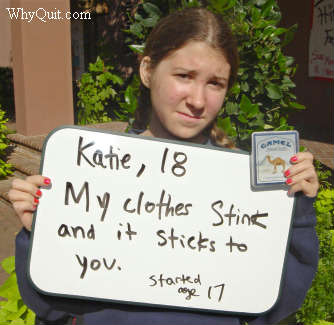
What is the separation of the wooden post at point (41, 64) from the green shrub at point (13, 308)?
4.04 meters

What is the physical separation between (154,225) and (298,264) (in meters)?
0.54

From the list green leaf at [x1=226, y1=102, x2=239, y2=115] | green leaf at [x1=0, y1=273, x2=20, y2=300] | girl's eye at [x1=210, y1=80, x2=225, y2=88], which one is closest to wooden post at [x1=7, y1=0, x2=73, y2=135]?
green leaf at [x1=226, y1=102, x2=239, y2=115]

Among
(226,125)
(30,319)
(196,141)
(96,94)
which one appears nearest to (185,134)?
(196,141)

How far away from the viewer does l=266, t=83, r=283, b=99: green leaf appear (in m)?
2.37

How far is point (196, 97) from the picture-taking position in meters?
1.38

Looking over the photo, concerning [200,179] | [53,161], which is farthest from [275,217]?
[53,161]

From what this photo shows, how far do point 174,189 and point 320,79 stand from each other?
736 cm

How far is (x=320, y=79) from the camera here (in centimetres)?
784

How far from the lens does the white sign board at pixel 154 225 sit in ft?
4.29

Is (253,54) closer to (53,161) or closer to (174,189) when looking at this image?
(174,189)

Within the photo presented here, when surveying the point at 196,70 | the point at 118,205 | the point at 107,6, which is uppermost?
the point at 107,6

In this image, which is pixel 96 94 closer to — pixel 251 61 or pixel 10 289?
pixel 251 61

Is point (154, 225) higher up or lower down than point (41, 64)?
lower down

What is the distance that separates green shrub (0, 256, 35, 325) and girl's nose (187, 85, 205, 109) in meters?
1.30
